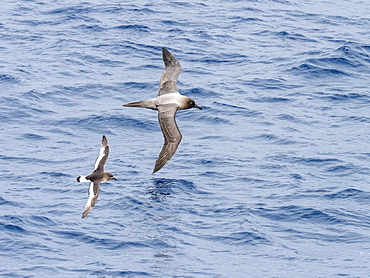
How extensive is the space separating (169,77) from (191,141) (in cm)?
758

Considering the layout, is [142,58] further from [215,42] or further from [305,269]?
[305,269]

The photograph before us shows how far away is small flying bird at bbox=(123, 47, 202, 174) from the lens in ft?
80.8

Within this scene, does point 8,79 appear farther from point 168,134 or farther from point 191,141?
point 168,134

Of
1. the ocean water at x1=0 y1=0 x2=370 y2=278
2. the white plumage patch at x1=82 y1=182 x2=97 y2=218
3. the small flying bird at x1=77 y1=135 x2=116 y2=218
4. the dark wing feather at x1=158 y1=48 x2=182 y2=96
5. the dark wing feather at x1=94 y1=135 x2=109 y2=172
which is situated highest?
the dark wing feather at x1=158 y1=48 x2=182 y2=96

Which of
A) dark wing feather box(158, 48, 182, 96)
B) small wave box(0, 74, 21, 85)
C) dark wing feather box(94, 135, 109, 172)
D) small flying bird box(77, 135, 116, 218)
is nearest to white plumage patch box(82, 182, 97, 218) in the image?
small flying bird box(77, 135, 116, 218)

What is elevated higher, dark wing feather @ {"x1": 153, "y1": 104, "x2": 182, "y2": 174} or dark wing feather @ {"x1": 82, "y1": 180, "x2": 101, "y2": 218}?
dark wing feather @ {"x1": 153, "y1": 104, "x2": 182, "y2": 174}

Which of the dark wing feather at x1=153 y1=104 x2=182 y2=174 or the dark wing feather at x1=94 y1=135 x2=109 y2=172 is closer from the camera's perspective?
the dark wing feather at x1=153 y1=104 x2=182 y2=174

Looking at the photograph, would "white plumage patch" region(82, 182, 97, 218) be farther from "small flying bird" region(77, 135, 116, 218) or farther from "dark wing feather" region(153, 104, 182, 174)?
"dark wing feather" region(153, 104, 182, 174)

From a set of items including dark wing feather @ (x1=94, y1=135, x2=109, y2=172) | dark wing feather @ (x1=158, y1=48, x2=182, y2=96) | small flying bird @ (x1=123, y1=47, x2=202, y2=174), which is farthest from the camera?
dark wing feather @ (x1=158, y1=48, x2=182, y2=96)

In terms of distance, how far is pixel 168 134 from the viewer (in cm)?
2505

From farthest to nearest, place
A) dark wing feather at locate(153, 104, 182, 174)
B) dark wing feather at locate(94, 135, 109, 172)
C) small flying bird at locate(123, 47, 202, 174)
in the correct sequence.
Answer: dark wing feather at locate(94, 135, 109, 172)
small flying bird at locate(123, 47, 202, 174)
dark wing feather at locate(153, 104, 182, 174)

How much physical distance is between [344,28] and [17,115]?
21267mm

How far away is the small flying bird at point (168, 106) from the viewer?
80.8 feet

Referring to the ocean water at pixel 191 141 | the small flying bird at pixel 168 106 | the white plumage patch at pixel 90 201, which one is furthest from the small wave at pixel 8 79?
the white plumage patch at pixel 90 201
